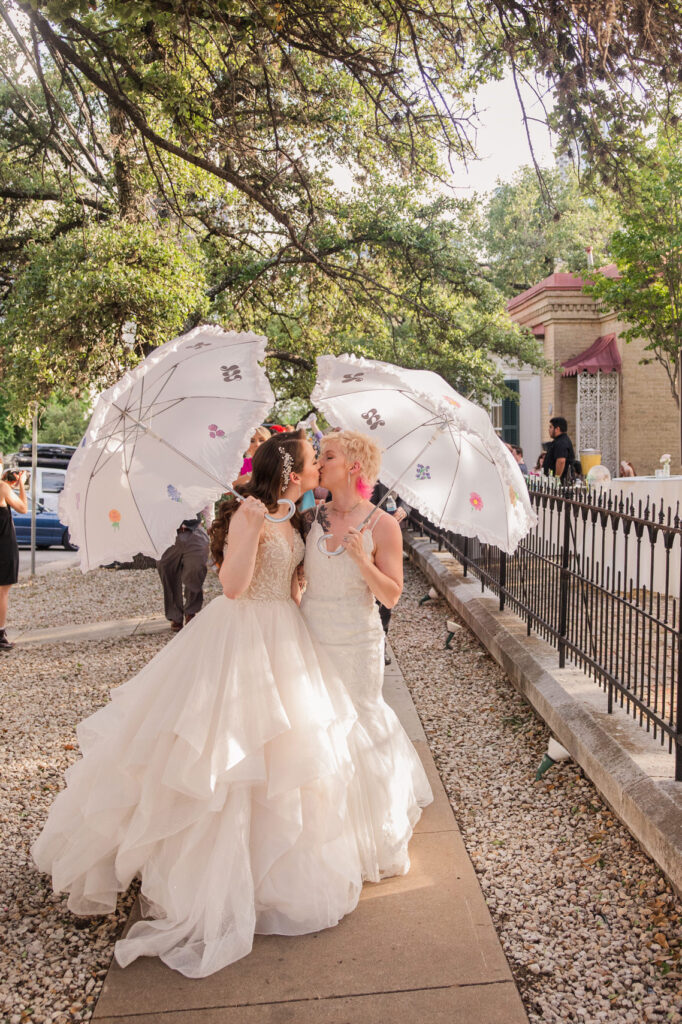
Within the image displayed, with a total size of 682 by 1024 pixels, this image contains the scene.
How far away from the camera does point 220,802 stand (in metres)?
3.22

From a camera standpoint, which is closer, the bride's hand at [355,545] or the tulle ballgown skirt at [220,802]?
the tulle ballgown skirt at [220,802]

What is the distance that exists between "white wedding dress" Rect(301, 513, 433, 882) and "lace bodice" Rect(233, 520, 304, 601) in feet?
0.58

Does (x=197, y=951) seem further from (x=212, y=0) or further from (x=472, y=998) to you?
(x=212, y=0)

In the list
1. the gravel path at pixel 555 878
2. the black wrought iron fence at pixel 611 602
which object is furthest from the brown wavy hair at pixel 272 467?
the gravel path at pixel 555 878

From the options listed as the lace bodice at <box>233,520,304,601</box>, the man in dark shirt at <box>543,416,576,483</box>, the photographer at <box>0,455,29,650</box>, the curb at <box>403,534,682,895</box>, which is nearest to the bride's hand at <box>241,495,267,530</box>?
the lace bodice at <box>233,520,304,601</box>

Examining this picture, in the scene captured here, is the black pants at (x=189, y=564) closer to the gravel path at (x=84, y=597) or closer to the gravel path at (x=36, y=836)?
the gravel path at (x=36, y=836)

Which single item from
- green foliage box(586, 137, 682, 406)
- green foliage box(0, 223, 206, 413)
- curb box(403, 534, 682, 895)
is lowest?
curb box(403, 534, 682, 895)

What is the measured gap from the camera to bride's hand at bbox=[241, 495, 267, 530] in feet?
11.5

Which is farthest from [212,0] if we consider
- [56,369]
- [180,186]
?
[56,369]

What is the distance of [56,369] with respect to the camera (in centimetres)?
1071

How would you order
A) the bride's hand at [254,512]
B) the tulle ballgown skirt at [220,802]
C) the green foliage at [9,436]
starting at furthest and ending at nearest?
the green foliage at [9,436] → the bride's hand at [254,512] → the tulle ballgown skirt at [220,802]

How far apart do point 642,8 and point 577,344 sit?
19527mm

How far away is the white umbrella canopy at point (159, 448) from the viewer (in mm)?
3791

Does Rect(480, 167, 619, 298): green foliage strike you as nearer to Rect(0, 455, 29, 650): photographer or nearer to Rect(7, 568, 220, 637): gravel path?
Rect(7, 568, 220, 637): gravel path
